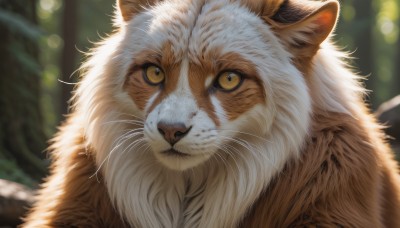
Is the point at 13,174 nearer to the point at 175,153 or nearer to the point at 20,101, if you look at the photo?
the point at 20,101

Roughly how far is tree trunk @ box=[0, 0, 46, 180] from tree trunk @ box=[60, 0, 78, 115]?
5.01m

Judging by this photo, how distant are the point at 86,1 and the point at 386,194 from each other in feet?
59.5

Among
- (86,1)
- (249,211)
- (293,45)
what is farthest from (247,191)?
(86,1)

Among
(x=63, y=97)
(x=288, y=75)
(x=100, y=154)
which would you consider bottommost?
(x=63, y=97)

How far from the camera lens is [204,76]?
4.51m

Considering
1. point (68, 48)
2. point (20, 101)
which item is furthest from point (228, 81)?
point (68, 48)

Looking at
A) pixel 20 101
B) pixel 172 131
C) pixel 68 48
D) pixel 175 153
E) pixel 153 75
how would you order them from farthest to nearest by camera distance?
1. pixel 68 48
2. pixel 20 101
3. pixel 153 75
4. pixel 175 153
5. pixel 172 131

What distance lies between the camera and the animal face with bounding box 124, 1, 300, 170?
4.37m

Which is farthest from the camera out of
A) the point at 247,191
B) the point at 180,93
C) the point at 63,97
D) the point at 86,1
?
the point at 86,1

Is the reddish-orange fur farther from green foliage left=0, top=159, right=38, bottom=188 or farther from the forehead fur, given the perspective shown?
green foliage left=0, top=159, right=38, bottom=188

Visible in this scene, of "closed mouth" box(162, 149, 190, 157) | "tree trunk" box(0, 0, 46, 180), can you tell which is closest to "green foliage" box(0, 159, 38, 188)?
"tree trunk" box(0, 0, 46, 180)

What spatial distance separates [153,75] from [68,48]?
9.31m

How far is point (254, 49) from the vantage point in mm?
4645

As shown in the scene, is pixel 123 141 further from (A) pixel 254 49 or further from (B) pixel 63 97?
(B) pixel 63 97
